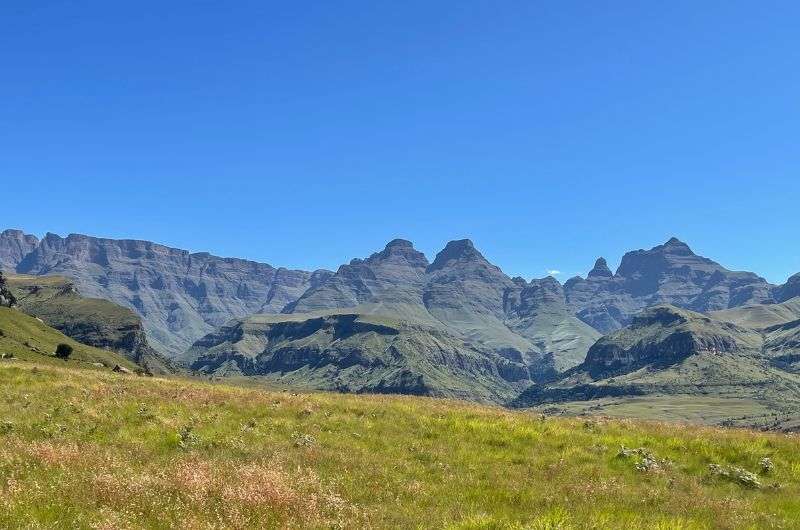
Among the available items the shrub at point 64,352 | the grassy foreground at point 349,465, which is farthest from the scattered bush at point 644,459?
the shrub at point 64,352

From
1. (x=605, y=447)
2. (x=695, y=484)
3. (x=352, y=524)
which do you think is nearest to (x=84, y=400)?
(x=352, y=524)

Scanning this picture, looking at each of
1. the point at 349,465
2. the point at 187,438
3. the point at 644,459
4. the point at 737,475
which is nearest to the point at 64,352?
the point at 187,438

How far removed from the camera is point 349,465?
51.2 feet

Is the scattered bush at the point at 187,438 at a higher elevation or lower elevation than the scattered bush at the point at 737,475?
higher

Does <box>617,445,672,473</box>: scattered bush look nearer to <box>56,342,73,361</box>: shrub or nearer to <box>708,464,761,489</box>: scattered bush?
<box>708,464,761,489</box>: scattered bush

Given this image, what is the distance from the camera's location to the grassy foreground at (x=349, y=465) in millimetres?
10695

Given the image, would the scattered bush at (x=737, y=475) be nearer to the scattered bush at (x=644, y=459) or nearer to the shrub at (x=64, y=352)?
the scattered bush at (x=644, y=459)

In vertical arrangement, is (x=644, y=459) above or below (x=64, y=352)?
above

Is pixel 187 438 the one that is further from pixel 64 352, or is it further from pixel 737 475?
pixel 64 352

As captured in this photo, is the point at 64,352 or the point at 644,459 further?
the point at 64,352

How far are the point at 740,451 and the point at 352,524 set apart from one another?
14.4m

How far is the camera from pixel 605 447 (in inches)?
749

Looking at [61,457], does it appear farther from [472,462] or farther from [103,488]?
[472,462]

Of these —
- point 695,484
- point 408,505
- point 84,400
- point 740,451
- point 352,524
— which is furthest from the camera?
point 84,400
